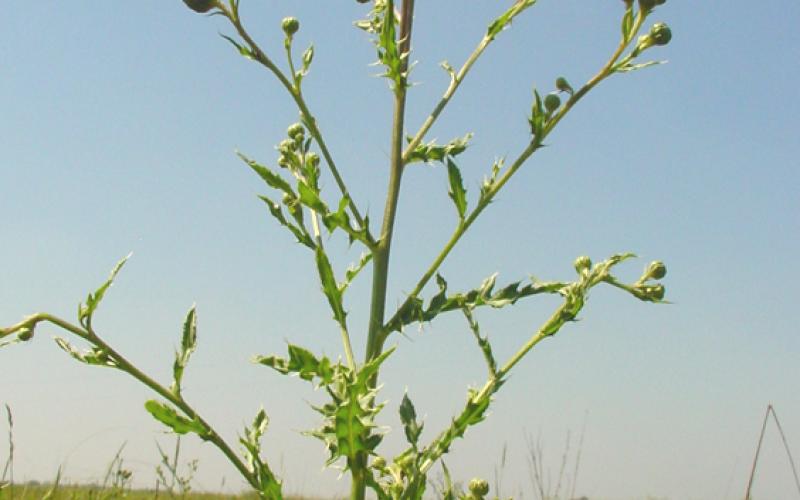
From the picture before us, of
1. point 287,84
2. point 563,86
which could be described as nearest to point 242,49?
point 287,84

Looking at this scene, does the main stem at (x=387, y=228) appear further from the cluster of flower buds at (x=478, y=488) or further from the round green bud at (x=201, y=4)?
the round green bud at (x=201, y=4)

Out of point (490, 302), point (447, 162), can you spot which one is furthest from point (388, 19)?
point (490, 302)

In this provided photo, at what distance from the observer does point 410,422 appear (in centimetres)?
269

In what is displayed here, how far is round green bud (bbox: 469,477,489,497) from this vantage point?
2.59m

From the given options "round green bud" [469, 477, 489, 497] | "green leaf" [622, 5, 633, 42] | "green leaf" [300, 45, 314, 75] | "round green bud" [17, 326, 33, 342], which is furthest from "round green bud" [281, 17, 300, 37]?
"round green bud" [469, 477, 489, 497]

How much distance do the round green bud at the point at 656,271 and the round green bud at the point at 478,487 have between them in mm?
903

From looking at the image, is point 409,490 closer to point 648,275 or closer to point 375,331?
point 375,331

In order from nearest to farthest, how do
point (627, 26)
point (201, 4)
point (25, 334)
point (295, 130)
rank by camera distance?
point (25, 334), point (201, 4), point (627, 26), point (295, 130)

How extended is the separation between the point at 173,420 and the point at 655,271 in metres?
1.66

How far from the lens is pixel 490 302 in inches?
109

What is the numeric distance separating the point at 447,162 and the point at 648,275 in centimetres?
80

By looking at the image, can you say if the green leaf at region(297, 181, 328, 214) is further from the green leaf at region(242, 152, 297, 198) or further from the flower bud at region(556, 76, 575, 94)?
the flower bud at region(556, 76, 575, 94)

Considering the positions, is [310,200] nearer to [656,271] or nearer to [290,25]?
[290,25]

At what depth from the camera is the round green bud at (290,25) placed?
3.12 m
